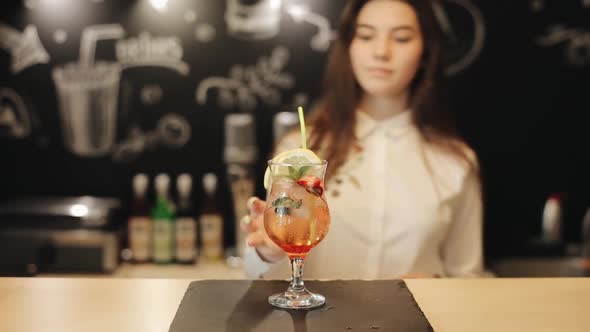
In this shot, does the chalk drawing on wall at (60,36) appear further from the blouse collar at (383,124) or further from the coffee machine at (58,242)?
the blouse collar at (383,124)

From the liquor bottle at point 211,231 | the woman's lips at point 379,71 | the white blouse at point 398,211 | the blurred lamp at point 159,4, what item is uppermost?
the blurred lamp at point 159,4

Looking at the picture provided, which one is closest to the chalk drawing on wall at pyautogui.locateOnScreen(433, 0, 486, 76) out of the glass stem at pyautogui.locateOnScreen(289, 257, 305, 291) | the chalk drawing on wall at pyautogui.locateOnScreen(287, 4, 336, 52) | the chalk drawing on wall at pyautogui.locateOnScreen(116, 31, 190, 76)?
the chalk drawing on wall at pyautogui.locateOnScreen(287, 4, 336, 52)

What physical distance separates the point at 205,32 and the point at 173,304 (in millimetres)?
1780

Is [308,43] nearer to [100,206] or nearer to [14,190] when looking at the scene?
[100,206]

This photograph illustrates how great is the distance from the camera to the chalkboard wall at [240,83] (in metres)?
2.99

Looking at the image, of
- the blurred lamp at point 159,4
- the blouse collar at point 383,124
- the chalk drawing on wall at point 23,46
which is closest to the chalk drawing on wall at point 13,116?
the chalk drawing on wall at point 23,46

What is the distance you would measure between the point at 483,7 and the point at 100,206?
160 cm

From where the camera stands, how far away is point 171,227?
2875mm

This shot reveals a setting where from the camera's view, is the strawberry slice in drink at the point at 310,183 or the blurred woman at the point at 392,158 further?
the blurred woman at the point at 392,158

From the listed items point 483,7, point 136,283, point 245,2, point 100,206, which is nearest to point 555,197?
point 483,7

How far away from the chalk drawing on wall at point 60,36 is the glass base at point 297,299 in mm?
1987

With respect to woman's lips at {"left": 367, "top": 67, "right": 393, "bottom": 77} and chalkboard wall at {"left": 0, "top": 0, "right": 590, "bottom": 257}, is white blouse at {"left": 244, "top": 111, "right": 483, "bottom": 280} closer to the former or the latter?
woman's lips at {"left": 367, "top": 67, "right": 393, "bottom": 77}

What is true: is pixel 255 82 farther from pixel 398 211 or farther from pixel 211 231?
pixel 398 211

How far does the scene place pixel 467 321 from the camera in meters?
1.32
